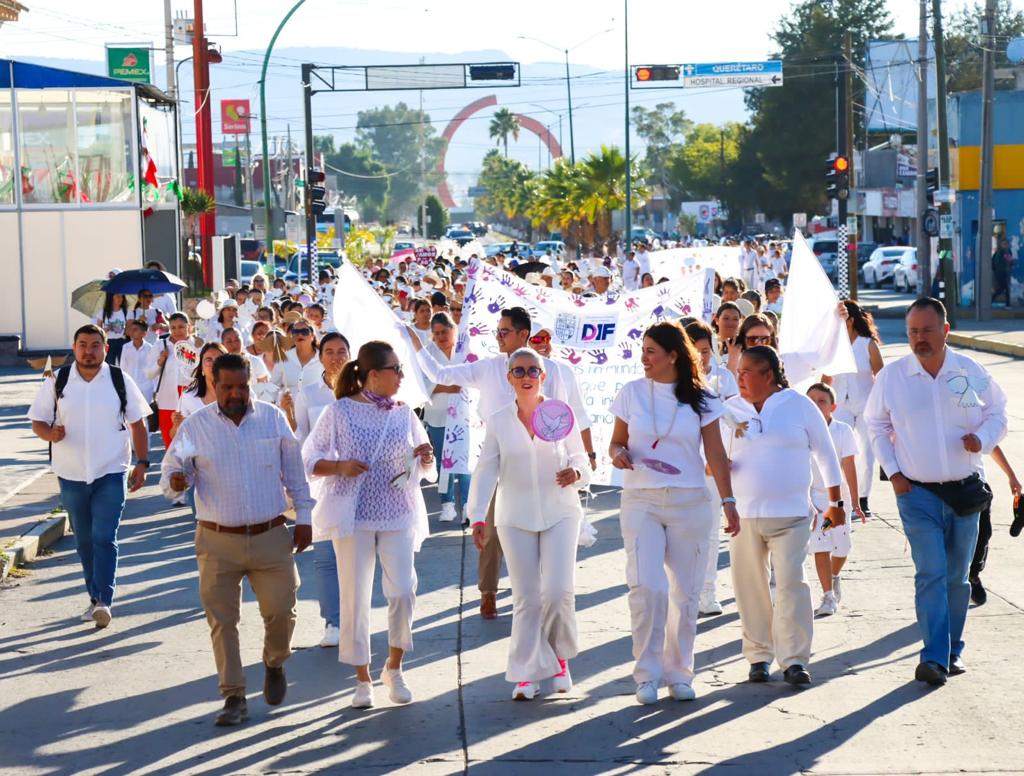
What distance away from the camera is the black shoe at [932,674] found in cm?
762

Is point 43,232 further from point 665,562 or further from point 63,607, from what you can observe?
point 665,562

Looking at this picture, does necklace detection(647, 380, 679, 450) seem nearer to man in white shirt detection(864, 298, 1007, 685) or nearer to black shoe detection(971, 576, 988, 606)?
man in white shirt detection(864, 298, 1007, 685)

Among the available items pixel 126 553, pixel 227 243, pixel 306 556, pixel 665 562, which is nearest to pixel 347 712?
pixel 665 562

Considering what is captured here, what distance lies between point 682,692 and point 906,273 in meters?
44.5

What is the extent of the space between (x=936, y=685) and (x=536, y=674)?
189cm

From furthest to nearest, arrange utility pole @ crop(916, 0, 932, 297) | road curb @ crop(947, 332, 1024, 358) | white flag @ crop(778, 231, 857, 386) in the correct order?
utility pole @ crop(916, 0, 932, 297)
road curb @ crop(947, 332, 1024, 358)
white flag @ crop(778, 231, 857, 386)

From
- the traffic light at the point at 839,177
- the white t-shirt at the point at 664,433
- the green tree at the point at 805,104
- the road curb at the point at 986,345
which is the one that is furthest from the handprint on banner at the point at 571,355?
the green tree at the point at 805,104

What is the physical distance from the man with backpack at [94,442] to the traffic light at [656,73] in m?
40.7

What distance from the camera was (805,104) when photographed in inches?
3219

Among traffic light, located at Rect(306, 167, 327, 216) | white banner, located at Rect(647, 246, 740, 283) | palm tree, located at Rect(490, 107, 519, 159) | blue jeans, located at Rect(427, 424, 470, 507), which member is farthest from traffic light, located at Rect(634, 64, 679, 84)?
palm tree, located at Rect(490, 107, 519, 159)

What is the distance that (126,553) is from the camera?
12.2 m

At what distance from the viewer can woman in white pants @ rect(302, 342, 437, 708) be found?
755cm

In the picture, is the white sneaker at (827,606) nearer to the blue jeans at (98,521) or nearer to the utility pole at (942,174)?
the blue jeans at (98,521)

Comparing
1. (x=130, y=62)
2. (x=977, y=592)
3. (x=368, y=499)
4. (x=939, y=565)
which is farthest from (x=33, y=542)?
(x=130, y=62)
